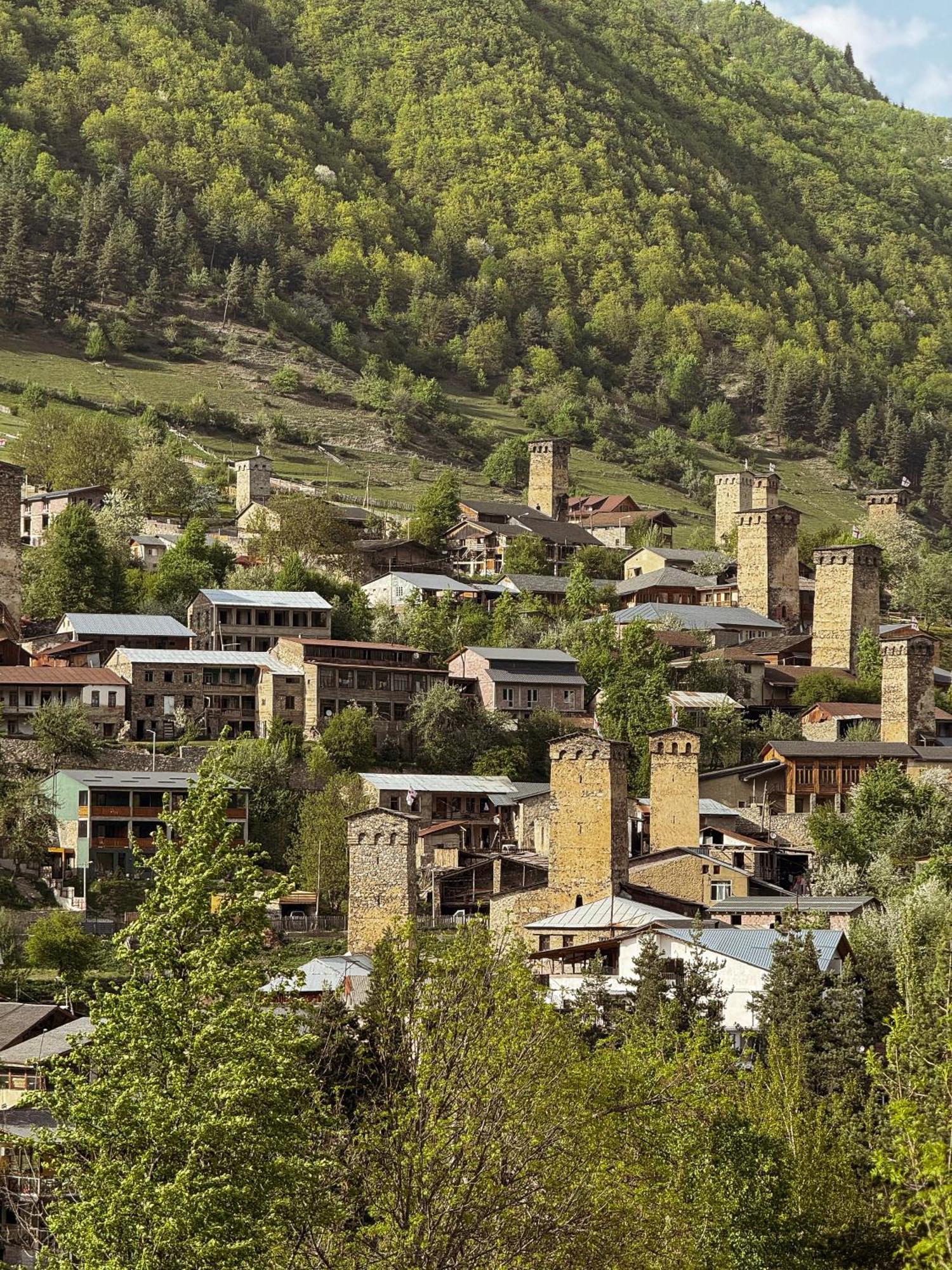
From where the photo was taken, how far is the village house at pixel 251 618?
75.3m

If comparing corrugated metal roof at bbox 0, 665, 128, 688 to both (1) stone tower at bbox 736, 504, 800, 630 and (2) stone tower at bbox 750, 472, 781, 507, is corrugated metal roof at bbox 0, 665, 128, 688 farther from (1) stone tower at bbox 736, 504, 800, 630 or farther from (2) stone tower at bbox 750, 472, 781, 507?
(2) stone tower at bbox 750, 472, 781, 507

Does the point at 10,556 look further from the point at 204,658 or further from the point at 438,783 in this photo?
the point at 438,783

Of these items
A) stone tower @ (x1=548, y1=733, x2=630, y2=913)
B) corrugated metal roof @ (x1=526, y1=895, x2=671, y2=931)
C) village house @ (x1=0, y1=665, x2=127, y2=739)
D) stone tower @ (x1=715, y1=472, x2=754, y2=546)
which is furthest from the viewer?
stone tower @ (x1=715, y1=472, x2=754, y2=546)

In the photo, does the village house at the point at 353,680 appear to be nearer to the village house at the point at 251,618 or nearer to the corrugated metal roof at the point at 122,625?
the village house at the point at 251,618

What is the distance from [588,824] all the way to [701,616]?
3338cm

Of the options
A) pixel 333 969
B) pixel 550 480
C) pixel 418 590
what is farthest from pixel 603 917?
pixel 550 480

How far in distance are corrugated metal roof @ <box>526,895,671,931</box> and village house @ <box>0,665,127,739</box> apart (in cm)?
2042

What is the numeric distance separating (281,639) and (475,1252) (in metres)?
51.7

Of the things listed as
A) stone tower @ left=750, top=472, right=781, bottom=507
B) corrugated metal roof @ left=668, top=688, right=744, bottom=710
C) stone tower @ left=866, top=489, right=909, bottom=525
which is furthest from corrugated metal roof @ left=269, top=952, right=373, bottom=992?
stone tower @ left=866, top=489, right=909, bottom=525

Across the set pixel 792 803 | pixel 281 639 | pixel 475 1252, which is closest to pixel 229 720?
pixel 281 639

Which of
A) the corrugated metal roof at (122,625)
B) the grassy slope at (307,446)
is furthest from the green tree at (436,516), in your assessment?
the corrugated metal roof at (122,625)

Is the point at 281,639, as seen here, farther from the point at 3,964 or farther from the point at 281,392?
the point at 281,392

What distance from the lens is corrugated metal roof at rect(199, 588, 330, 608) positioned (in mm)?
76000

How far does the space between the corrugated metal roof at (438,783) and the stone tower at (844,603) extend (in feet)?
64.3
